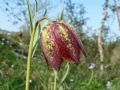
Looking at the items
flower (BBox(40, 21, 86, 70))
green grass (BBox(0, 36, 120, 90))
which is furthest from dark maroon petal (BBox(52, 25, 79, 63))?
green grass (BBox(0, 36, 120, 90))

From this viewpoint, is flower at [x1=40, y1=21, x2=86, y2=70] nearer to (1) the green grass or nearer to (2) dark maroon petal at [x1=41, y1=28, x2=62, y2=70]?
(2) dark maroon petal at [x1=41, y1=28, x2=62, y2=70]

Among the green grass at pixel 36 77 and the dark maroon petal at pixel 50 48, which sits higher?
the dark maroon petal at pixel 50 48

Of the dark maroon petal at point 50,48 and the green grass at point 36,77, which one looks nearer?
the dark maroon petal at point 50,48

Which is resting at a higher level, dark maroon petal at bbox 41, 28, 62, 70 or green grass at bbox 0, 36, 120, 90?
dark maroon petal at bbox 41, 28, 62, 70

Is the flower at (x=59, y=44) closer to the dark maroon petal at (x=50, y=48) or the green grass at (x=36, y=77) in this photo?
the dark maroon petal at (x=50, y=48)

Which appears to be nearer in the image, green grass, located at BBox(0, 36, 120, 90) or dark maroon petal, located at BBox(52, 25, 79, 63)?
dark maroon petal, located at BBox(52, 25, 79, 63)

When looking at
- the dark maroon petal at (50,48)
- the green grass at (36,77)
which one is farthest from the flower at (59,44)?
the green grass at (36,77)

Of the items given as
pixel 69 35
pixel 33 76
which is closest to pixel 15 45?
pixel 33 76

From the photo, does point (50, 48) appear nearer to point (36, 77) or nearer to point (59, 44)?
point (59, 44)

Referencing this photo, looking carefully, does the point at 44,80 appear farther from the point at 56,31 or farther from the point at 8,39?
the point at 8,39
